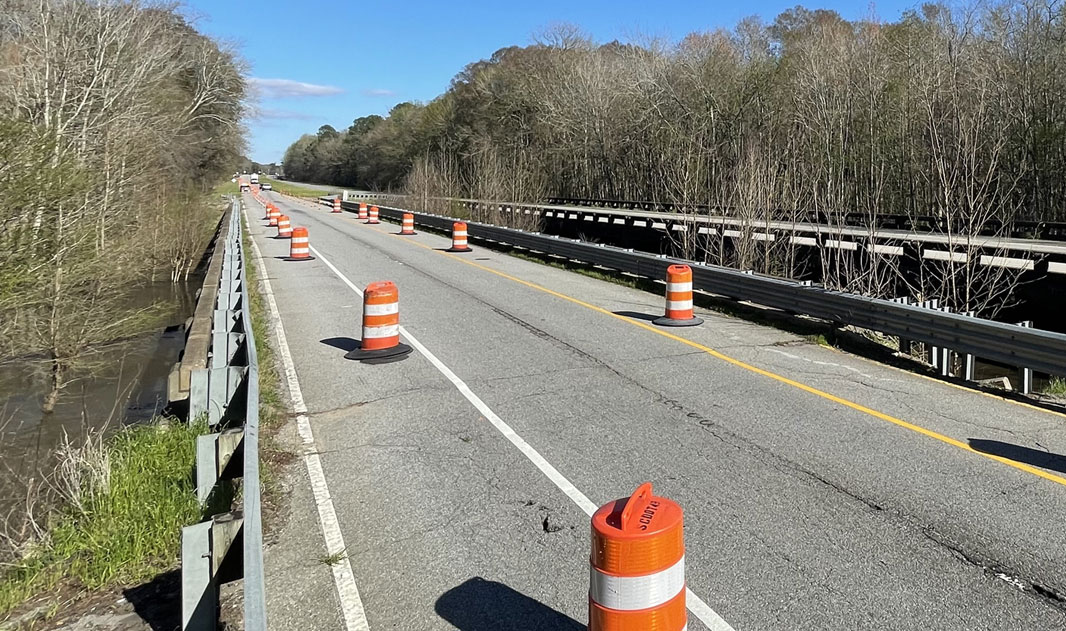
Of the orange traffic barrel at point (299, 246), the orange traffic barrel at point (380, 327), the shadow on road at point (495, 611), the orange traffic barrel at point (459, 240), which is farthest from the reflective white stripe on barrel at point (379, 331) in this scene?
the orange traffic barrel at point (459, 240)

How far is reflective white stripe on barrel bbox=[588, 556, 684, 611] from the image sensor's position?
308 cm

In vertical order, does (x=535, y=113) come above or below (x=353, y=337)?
above

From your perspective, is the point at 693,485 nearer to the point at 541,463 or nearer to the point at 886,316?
the point at 541,463

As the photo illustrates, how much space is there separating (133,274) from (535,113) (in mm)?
47625

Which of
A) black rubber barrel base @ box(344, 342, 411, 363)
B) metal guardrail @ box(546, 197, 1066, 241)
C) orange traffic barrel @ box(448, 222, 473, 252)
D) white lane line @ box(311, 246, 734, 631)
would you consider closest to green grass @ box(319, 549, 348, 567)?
white lane line @ box(311, 246, 734, 631)

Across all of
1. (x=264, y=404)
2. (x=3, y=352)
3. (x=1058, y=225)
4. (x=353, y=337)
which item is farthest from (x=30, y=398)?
(x=1058, y=225)

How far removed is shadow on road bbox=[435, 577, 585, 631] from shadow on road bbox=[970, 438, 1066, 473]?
4323mm

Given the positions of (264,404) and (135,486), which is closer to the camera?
(135,486)

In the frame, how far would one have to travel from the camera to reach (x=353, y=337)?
12203mm

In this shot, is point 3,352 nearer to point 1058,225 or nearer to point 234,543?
point 234,543

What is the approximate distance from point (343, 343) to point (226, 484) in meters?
6.20

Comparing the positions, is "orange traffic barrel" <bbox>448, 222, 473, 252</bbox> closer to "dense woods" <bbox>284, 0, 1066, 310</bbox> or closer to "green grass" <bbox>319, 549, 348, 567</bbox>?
"dense woods" <bbox>284, 0, 1066, 310</bbox>

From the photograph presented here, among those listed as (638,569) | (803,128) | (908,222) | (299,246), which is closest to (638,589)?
(638,569)

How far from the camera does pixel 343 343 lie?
11750 millimetres
